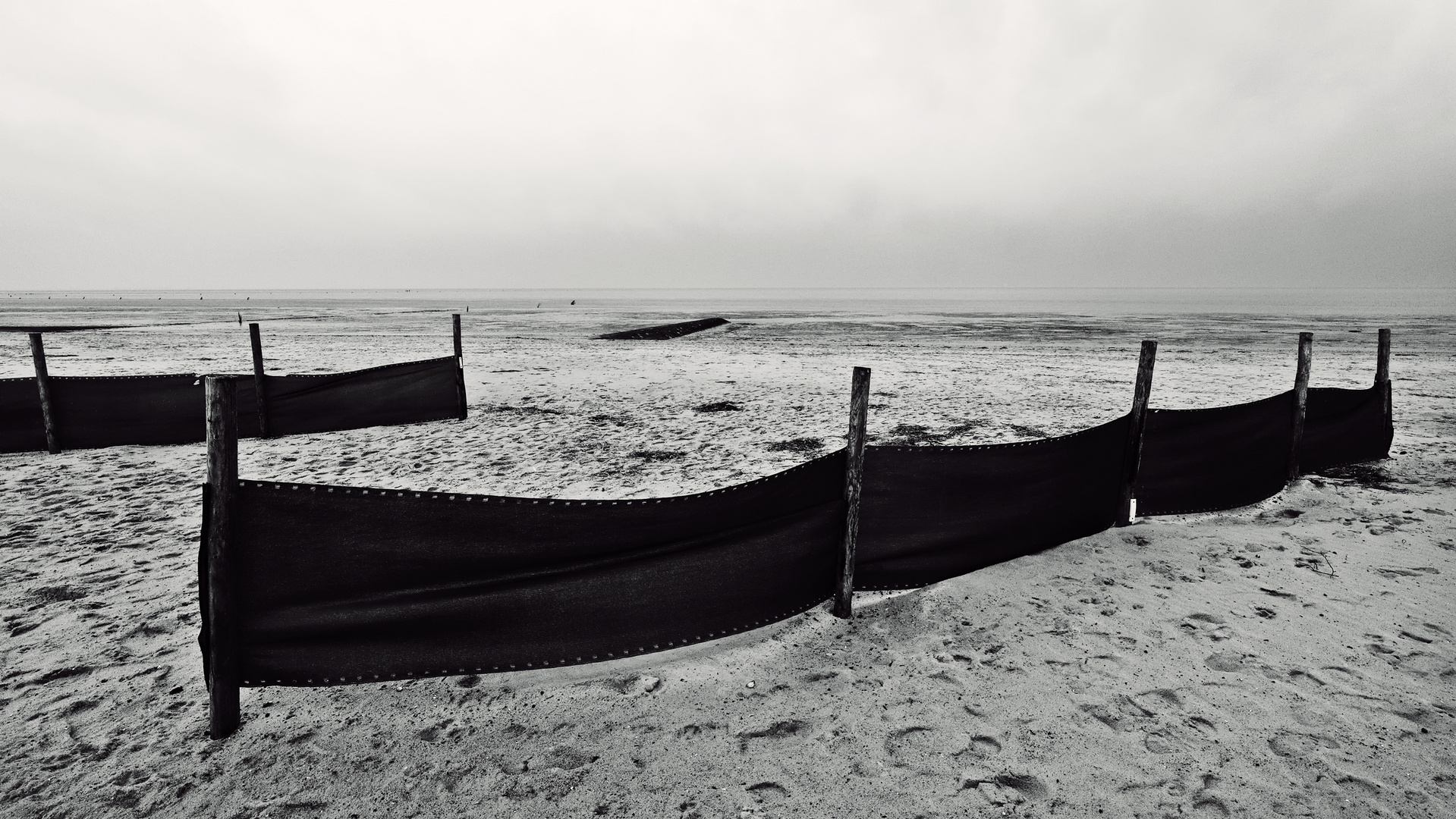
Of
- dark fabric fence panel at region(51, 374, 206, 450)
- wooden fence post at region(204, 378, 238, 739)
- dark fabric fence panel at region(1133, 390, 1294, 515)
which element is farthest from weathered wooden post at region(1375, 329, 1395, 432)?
dark fabric fence panel at region(51, 374, 206, 450)

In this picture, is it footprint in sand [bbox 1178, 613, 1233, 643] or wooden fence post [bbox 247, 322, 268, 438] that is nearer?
footprint in sand [bbox 1178, 613, 1233, 643]

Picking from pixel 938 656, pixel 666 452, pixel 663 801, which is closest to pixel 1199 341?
pixel 666 452

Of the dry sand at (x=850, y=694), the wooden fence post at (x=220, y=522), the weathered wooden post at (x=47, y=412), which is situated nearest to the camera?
the wooden fence post at (x=220, y=522)

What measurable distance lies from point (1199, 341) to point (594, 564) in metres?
31.5

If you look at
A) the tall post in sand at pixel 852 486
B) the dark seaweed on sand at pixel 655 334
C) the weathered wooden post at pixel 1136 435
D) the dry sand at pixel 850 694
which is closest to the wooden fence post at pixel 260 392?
the dry sand at pixel 850 694

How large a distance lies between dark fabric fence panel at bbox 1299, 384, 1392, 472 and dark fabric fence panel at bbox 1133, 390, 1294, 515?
3.17 ft

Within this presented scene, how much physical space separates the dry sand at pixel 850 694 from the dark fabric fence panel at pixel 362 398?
72.4 inches

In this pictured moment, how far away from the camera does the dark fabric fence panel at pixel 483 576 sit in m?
3.17

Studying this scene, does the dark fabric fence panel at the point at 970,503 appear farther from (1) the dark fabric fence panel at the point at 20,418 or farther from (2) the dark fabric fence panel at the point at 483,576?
(1) the dark fabric fence panel at the point at 20,418

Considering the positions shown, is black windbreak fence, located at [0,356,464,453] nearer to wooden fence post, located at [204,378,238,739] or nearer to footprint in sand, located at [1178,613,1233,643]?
wooden fence post, located at [204,378,238,739]

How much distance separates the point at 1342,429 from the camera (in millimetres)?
7969

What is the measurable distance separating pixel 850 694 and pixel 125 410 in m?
10.5

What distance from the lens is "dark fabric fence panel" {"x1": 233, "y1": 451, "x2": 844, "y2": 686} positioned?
10.4 ft

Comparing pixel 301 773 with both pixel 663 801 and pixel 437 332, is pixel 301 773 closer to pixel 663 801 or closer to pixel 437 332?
pixel 663 801
